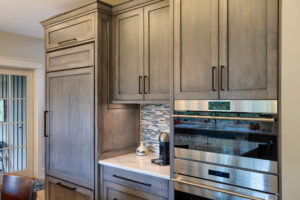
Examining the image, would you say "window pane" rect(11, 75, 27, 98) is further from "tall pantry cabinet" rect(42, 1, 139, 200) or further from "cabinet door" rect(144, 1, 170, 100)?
"cabinet door" rect(144, 1, 170, 100)

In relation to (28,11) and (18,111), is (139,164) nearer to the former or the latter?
(28,11)

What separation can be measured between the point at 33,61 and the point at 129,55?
2.79 metres

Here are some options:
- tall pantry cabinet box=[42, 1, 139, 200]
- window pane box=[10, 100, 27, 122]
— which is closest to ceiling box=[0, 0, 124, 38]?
tall pantry cabinet box=[42, 1, 139, 200]

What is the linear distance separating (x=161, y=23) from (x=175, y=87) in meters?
0.65

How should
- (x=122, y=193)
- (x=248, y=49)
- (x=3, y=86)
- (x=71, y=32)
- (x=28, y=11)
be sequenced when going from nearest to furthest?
(x=248, y=49) → (x=122, y=193) → (x=71, y=32) → (x=28, y=11) → (x=3, y=86)

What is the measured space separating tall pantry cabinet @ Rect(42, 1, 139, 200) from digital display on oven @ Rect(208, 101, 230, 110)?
1.15 m

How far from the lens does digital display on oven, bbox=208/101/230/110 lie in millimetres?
1548

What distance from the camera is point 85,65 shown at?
2416mm

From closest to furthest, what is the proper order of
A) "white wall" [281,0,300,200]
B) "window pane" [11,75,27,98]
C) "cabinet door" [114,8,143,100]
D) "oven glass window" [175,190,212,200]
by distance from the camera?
"white wall" [281,0,300,200], "oven glass window" [175,190,212,200], "cabinet door" [114,8,143,100], "window pane" [11,75,27,98]

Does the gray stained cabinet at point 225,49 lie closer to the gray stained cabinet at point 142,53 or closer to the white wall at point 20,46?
the gray stained cabinet at point 142,53

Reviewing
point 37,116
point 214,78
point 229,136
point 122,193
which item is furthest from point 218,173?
point 37,116

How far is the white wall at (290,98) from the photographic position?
129 cm

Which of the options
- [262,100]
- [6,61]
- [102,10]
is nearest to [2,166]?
[6,61]

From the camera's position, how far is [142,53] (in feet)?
7.27
